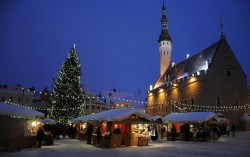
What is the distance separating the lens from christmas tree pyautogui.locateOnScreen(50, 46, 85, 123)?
132ft

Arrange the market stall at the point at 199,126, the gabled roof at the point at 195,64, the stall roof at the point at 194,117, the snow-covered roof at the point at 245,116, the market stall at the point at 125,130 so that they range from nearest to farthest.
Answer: the market stall at the point at 125,130
the market stall at the point at 199,126
the stall roof at the point at 194,117
the snow-covered roof at the point at 245,116
the gabled roof at the point at 195,64

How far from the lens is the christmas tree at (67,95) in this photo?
132 feet

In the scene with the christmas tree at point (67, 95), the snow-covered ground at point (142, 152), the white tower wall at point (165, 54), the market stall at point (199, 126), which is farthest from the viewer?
the white tower wall at point (165, 54)

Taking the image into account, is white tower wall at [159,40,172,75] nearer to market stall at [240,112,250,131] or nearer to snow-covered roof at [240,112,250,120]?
snow-covered roof at [240,112,250,120]

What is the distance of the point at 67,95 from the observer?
132 feet

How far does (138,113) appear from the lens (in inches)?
942

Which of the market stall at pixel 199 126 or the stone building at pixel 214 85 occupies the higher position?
the stone building at pixel 214 85

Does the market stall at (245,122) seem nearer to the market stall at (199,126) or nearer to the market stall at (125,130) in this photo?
the market stall at (199,126)

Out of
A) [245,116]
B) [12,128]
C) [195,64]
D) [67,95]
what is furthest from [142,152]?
[195,64]

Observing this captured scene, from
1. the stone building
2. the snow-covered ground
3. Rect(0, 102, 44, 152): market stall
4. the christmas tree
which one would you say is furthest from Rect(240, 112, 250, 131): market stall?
Rect(0, 102, 44, 152): market stall

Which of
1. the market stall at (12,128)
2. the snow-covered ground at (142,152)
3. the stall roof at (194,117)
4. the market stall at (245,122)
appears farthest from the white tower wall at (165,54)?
the market stall at (12,128)

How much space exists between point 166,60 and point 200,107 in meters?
29.5

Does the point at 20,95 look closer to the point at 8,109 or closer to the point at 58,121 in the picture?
the point at 58,121

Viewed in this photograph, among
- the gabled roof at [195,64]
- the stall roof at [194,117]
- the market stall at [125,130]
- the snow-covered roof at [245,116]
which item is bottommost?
the market stall at [125,130]
